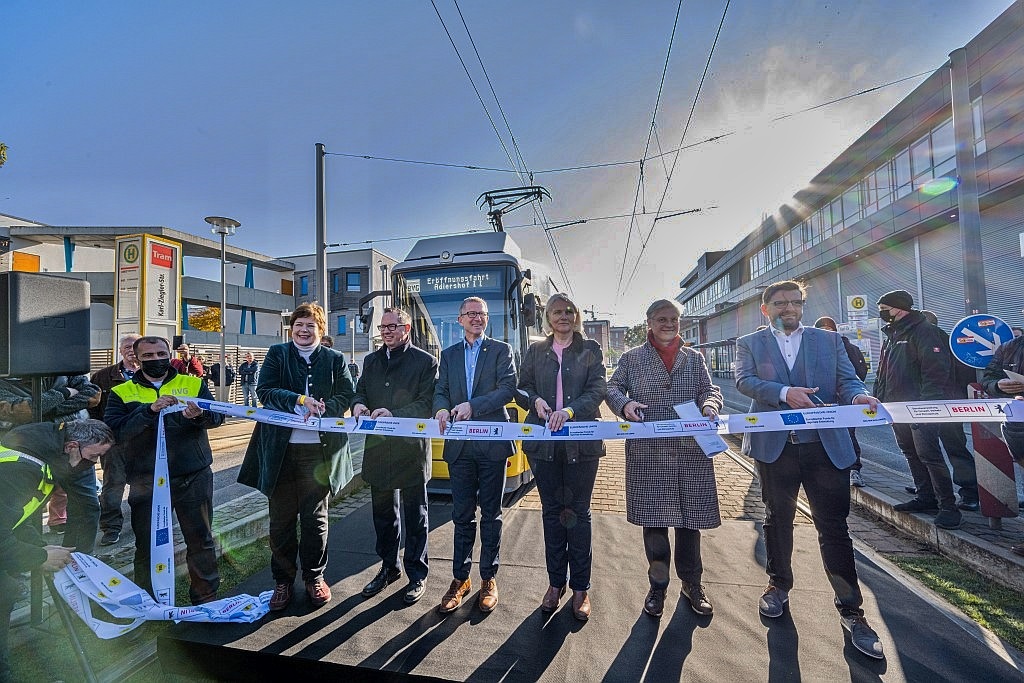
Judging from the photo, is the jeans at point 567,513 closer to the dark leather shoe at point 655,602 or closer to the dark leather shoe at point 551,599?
the dark leather shoe at point 551,599

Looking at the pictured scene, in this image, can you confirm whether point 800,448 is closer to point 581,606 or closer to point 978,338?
point 581,606

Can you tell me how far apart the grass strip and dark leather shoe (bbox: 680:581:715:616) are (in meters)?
1.62

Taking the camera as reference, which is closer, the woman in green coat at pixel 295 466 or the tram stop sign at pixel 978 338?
the woman in green coat at pixel 295 466

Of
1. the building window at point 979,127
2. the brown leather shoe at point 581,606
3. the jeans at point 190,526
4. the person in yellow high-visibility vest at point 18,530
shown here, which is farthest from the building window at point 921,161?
the person in yellow high-visibility vest at point 18,530

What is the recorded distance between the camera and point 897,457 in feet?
24.9

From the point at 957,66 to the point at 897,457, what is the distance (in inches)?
226

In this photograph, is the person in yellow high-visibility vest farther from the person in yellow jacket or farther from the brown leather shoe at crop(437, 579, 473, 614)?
the brown leather shoe at crop(437, 579, 473, 614)

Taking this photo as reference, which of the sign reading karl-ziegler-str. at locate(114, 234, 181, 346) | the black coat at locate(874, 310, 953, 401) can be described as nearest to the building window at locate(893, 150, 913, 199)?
the black coat at locate(874, 310, 953, 401)

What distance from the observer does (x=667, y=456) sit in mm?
3037

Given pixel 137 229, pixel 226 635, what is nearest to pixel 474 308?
pixel 226 635

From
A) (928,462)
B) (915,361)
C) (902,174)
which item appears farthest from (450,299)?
(902,174)

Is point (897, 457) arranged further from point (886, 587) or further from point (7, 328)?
point (7, 328)

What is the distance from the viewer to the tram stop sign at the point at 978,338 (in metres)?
3.78

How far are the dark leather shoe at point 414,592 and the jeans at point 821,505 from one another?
2425 mm
